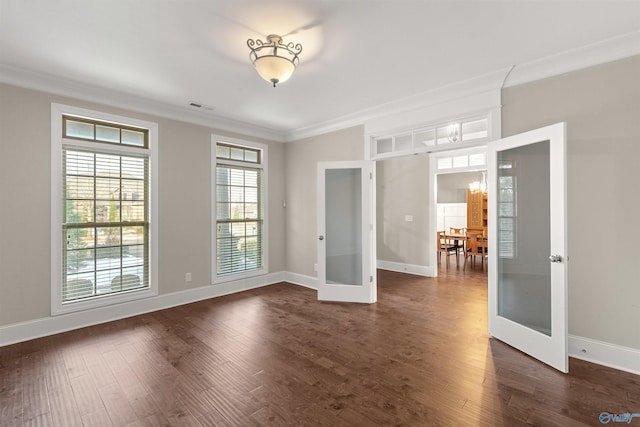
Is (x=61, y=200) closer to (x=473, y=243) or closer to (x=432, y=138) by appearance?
(x=432, y=138)

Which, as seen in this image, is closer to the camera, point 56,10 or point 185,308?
point 56,10

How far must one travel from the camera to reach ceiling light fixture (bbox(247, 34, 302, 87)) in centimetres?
246

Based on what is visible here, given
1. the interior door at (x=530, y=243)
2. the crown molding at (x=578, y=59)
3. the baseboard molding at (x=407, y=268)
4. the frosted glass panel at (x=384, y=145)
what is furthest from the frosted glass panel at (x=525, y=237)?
the baseboard molding at (x=407, y=268)

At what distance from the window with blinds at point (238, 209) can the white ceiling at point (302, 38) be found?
1.53 metres

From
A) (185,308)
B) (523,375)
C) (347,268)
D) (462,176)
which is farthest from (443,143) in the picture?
(462,176)

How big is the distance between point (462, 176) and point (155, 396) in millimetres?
10052

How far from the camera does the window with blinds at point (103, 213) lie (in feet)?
11.3

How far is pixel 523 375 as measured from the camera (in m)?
2.41

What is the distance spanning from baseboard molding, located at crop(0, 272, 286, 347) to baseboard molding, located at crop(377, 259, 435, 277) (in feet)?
10.4

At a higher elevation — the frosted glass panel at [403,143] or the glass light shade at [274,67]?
the glass light shade at [274,67]

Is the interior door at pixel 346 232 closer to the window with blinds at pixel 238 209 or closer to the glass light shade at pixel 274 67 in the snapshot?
the window with blinds at pixel 238 209

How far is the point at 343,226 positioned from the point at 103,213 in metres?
3.25

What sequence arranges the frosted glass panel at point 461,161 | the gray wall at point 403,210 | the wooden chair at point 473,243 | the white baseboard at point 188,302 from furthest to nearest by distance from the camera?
the frosted glass panel at point 461,161 < the wooden chair at point 473,243 < the gray wall at point 403,210 < the white baseboard at point 188,302

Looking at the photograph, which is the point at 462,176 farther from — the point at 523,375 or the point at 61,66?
the point at 61,66
